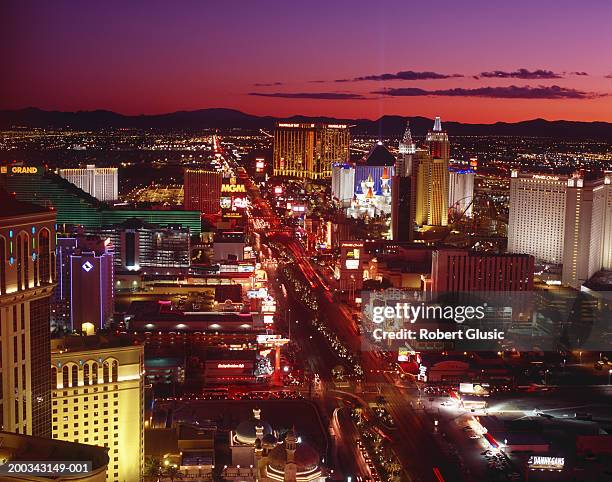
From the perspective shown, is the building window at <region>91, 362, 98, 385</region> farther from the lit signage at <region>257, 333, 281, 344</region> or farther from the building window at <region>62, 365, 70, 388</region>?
the lit signage at <region>257, 333, 281, 344</region>

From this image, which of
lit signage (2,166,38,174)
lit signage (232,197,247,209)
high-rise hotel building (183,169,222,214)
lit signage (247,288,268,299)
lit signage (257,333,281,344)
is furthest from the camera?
lit signage (232,197,247,209)

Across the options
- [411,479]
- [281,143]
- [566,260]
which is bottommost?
[411,479]

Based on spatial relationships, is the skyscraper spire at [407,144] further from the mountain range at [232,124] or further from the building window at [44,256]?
the building window at [44,256]

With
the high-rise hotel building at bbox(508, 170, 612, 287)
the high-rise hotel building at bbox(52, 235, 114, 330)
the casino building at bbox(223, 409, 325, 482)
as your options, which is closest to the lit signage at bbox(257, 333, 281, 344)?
the high-rise hotel building at bbox(52, 235, 114, 330)

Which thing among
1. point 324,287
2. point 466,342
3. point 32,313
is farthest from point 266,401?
point 324,287

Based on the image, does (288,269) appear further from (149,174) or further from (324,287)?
(149,174)

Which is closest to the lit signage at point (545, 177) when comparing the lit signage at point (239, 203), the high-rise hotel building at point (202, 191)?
the high-rise hotel building at point (202, 191)
